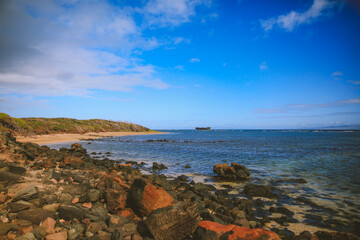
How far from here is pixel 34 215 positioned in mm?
5570

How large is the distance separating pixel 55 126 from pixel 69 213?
88.6 meters

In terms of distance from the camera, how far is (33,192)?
662 centimetres

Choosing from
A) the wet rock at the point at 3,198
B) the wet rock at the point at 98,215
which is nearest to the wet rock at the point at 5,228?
the wet rock at the point at 3,198

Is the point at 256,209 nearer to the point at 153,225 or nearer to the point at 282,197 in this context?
the point at 282,197

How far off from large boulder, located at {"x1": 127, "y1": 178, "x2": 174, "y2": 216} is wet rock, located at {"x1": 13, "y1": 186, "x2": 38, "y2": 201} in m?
3.39

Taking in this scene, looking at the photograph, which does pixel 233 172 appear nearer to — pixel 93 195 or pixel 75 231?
pixel 93 195

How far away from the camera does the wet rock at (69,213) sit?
6.11 metres

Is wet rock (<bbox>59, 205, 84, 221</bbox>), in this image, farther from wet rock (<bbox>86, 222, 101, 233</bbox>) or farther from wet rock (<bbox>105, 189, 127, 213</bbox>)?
wet rock (<bbox>105, 189, 127, 213</bbox>)

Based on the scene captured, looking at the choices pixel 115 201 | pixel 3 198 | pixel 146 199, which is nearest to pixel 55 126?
pixel 3 198

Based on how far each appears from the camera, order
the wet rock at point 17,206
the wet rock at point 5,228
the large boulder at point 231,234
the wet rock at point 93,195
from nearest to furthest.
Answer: the wet rock at point 5,228 < the large boulder at point 231,234 < the wet rock at point 17,206 < the wet rock at point 93,195

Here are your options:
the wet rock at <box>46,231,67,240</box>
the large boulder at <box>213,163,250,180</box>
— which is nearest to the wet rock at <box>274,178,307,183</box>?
the large boulder at <box>213,163,250,180</box>

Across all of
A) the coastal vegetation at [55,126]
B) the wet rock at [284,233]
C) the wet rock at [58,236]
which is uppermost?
the coastal vegetation at [55,126]

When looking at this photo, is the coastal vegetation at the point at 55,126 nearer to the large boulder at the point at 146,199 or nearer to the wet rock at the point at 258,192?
the large boulder at the point at 146,199

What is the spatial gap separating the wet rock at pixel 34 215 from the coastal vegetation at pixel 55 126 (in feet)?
135
